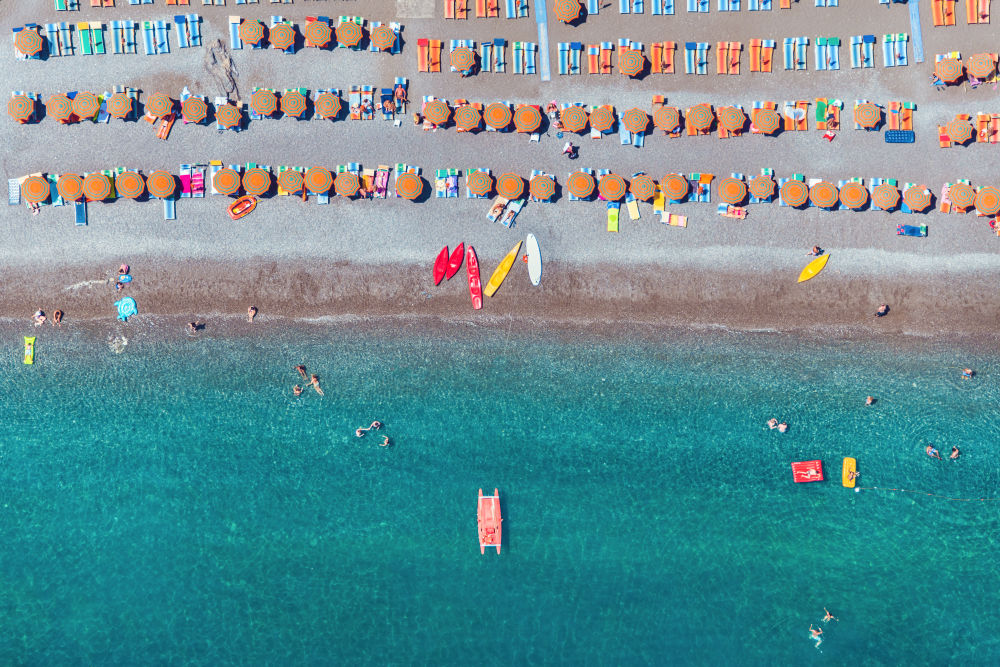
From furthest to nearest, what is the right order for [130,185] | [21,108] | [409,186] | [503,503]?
[503,503]
[409,186]
[130,185]
[21,108]

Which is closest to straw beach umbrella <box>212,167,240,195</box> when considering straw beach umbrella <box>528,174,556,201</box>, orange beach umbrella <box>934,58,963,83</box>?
straw beach umbrella <box>528,174,556,201</box>

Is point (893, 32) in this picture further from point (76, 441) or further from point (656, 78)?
point (76, 441)

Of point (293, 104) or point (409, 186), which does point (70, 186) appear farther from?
point (409, 186)

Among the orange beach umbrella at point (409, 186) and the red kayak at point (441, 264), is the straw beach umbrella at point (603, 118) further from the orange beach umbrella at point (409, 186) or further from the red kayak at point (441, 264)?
the red kayak at point (441, 264)

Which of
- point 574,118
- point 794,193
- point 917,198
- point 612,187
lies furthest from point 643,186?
point 917,198

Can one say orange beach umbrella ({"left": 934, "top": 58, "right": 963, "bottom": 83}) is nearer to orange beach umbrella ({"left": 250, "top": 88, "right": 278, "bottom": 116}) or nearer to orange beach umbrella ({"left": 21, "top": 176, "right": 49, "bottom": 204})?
orange beach umbrella ({"left": 250, "top": 88, "right": 278, "bottom": 116})

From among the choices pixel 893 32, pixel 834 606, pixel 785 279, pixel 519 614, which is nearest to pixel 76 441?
pixel 519 614

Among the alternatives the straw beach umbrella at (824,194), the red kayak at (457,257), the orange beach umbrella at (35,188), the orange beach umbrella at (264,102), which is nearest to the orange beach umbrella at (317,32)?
the orange beach umbrella at (264,102)
